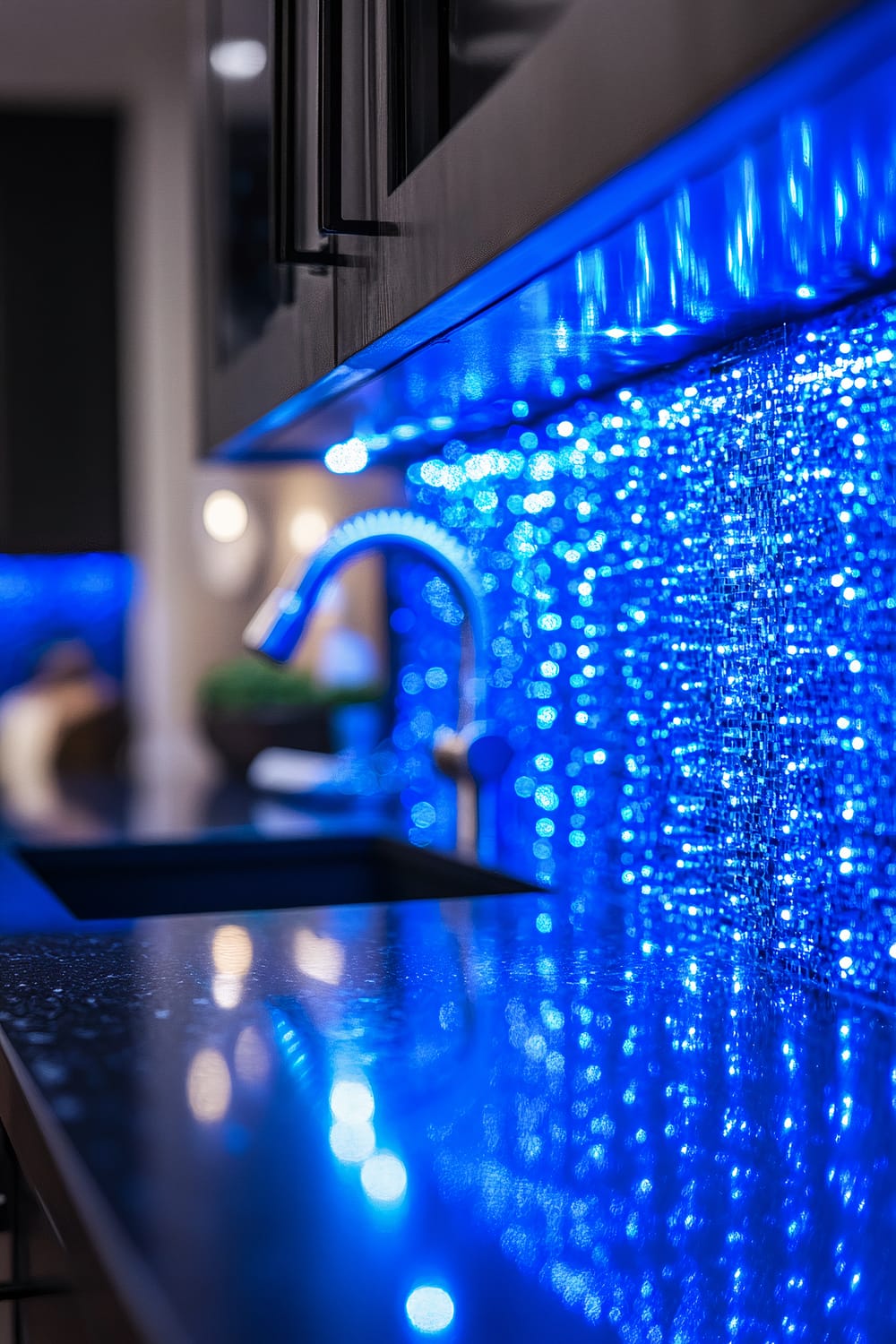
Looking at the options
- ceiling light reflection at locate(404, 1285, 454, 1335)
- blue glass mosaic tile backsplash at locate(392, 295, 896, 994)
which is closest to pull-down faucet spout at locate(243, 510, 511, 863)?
blue glass mosaic tile backsplash at locate(392, 295, 896, 994)

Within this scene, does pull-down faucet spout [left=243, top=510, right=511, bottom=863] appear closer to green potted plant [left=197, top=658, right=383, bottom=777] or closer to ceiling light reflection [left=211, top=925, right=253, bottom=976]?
ceiling light reflection [left=211, top=925, right=253, bottom=976]

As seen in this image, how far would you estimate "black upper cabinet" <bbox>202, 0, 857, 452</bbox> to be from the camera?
568 millimetres

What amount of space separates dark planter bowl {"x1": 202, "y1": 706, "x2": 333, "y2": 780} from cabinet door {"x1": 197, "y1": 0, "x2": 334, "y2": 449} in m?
0.95

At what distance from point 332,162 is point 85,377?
255 cm

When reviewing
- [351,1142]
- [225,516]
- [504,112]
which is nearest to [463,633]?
[504,112]

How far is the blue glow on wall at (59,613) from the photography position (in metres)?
3.64

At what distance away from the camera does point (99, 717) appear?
2.96m

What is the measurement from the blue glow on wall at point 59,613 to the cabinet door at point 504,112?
272 cm

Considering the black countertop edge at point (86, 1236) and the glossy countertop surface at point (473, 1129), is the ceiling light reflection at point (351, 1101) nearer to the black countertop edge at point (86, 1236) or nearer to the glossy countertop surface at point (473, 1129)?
the glossy countertop surface at point (473, 1129)

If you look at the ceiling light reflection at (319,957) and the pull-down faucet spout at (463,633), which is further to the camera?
the pull-down faucet spout at (463,633)

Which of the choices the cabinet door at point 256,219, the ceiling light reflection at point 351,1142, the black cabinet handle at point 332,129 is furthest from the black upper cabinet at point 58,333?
the ceiling light reflection at point 351,1142

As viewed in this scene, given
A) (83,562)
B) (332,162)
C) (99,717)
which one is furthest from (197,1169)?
(83,562)

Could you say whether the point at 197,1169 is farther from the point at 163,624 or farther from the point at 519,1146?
the point at 163,624

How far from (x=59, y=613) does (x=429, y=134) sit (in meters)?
2.95
